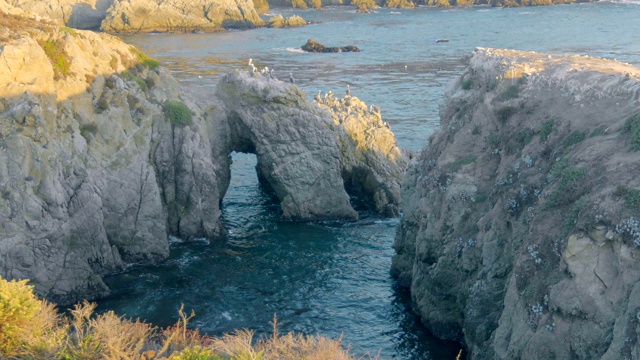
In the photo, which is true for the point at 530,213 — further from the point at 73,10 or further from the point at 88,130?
the point at 73,10

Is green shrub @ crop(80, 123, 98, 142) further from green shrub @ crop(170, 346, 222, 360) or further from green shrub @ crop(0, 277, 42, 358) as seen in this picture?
green shrub @ crop(170, 346, 222, 360)

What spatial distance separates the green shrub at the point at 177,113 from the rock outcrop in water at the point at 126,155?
0.05m

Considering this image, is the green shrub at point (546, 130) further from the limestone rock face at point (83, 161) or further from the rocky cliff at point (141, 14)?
the rocky cliff at point (141, 14)

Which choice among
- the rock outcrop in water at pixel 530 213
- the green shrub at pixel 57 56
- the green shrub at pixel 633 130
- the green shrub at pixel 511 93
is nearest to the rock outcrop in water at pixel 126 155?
the green shrub at pixel 57 56

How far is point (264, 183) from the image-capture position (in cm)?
4294

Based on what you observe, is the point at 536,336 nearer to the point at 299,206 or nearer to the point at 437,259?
the point at 437,259

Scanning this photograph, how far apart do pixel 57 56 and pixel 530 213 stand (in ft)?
75.5

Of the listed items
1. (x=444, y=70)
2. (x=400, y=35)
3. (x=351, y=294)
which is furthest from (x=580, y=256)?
(x=400, y=35)

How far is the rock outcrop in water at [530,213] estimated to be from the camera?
18688 millimetres

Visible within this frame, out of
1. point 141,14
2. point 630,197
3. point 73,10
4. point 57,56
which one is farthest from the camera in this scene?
point 73,10

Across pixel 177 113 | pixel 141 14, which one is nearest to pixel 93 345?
pixel 177 113

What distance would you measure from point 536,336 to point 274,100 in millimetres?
22863

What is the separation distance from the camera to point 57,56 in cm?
3403

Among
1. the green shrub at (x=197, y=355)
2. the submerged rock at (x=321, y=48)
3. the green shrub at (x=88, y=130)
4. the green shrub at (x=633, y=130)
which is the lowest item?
the green shrub at (x=197, y=355)
